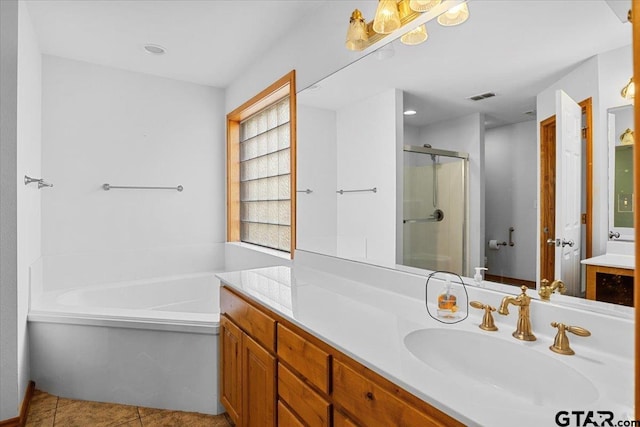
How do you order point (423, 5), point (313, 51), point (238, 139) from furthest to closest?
point (238, 139), point (313, 51), point (423, 5)

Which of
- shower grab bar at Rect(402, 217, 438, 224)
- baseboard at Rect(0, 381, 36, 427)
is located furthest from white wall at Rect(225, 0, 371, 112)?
baseboard at Rect(0, 381, 36, 427)

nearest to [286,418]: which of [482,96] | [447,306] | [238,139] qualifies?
[447,306]

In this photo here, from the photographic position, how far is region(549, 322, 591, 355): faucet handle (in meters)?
0.93

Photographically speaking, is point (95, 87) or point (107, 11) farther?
point (95, 87)

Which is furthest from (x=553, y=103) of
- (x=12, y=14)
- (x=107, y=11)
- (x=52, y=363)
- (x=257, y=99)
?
(x=52, y=363)

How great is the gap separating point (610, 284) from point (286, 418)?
115cm

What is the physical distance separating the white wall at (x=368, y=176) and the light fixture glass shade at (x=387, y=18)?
0.27m

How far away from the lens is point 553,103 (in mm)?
1132

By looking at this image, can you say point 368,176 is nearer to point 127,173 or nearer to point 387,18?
point 387,18

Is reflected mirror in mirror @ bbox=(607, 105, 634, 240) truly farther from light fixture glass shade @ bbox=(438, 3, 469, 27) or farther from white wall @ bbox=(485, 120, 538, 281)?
light fixture glass shade @ bbox=(438, 3, 469, 27)

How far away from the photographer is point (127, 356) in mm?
2189

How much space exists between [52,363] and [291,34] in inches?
104

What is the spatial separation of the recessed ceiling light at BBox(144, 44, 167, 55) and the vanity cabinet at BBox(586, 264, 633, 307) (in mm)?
2913

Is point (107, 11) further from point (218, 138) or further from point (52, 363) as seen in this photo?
point (52, 363)
